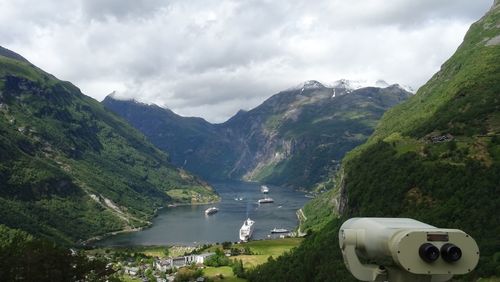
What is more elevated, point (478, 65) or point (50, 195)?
point (478, 65)

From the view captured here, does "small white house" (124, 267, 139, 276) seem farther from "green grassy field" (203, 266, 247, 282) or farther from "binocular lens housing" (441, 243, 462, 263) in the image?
"binocular lens housing" (441, 243, 462, 263)

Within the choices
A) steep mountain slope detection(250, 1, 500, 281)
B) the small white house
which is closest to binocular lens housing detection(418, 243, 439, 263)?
steep mountain slope detection(250, 1, 500, 281)

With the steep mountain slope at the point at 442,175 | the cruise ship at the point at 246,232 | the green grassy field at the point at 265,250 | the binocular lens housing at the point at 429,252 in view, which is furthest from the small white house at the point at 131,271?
the binocular lens housing at the point at 429,252

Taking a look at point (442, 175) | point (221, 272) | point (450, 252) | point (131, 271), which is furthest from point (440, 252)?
point (131, 271)

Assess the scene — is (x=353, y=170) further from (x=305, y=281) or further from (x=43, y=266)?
(x=43, y=266)

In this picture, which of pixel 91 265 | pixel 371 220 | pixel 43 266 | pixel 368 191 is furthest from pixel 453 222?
pixel 371 220

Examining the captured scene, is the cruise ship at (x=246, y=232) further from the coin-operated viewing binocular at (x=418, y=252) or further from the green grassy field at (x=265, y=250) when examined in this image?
the coin-operated viewing binocular at (x=418, y=252)
